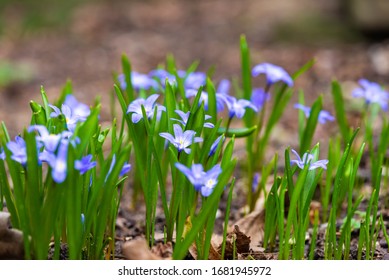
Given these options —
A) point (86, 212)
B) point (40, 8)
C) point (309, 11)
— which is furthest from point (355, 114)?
point (40, 8)

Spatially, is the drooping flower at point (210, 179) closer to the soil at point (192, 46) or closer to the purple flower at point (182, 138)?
the purple flower at point (182, 138)

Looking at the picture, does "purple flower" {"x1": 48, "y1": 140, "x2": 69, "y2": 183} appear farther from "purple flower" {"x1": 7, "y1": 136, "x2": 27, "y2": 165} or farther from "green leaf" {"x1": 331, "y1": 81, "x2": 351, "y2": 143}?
"green leaf" {"x1": 331, "y1": 81, "x2": 351, "y2": 143}

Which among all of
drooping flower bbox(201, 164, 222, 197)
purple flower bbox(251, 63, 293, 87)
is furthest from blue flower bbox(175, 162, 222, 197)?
purple flower bbox(251, 63, 293, 87)

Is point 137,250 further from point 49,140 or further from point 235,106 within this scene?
point 235,106

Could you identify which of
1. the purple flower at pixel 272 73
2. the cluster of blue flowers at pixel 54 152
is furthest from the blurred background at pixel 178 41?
the cluster of blue flowers at pixel 54 152

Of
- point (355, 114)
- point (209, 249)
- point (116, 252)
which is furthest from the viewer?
point (355, 114)
